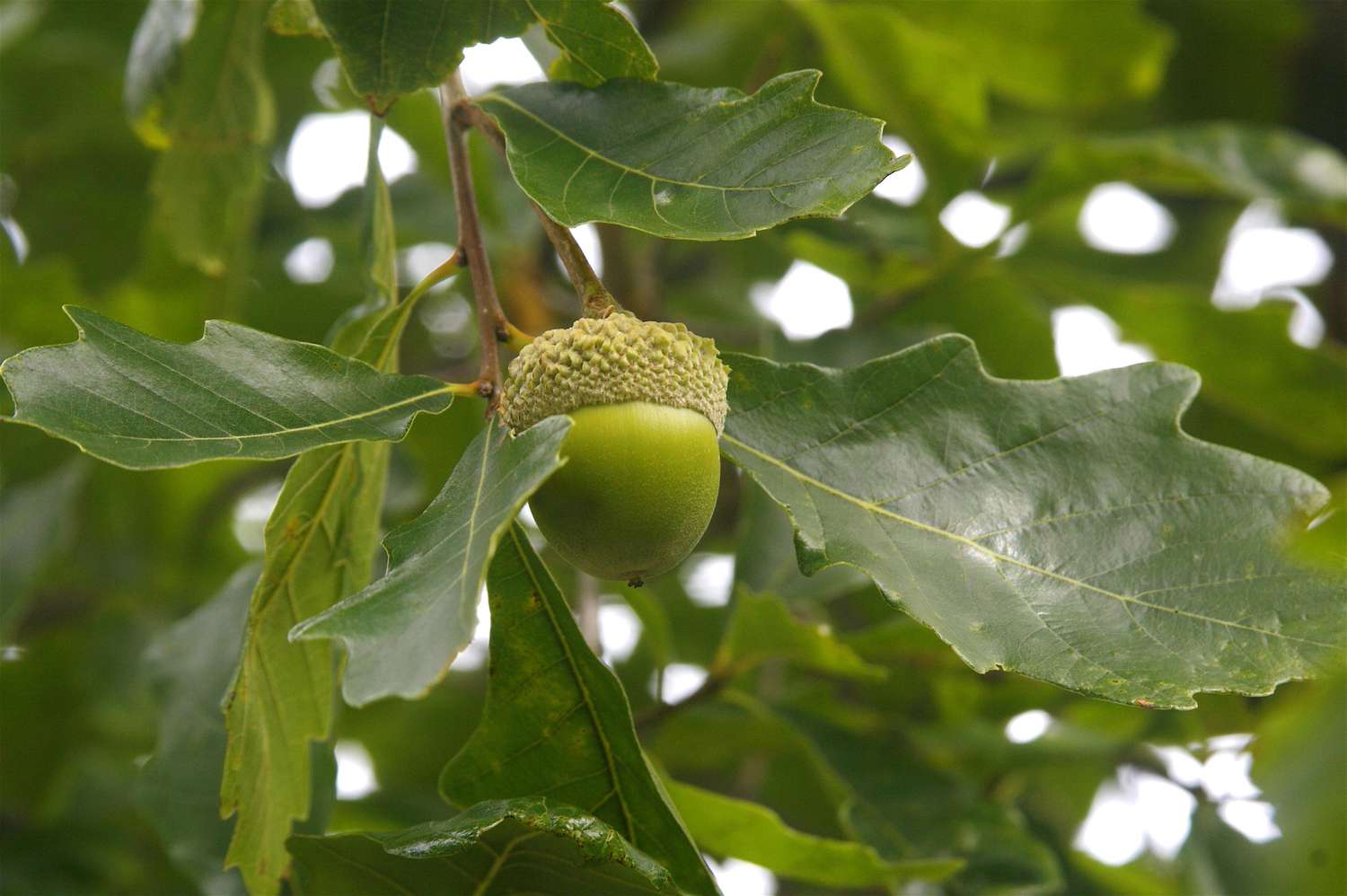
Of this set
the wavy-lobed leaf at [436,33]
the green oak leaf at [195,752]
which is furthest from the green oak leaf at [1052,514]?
the green oak leaf at [195,752]

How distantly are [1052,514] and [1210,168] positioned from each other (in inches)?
48.3

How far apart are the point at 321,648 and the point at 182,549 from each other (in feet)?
5.22

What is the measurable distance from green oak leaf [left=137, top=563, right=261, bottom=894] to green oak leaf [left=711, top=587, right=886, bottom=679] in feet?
2.05

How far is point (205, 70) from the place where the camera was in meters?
1.73

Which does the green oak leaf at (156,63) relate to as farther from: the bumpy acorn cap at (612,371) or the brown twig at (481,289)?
the bumpy acorn cap at (612,371)

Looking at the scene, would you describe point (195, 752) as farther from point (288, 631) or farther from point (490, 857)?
point (490, 857)

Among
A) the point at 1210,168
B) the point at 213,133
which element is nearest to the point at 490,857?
the point at 213,133

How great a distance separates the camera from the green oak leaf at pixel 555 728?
118cm

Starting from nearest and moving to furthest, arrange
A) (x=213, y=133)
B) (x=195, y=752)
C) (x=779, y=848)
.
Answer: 1. (x=779, y=848)
2. (x=195, y=752)
3. (x=213, y=133)

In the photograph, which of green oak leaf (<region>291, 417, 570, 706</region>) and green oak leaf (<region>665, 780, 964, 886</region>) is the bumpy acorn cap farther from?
green oak leaf (<region>665, 780, 964, 886</region>)

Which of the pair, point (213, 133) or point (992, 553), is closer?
point (992, 553)

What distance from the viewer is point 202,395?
41.3 inches

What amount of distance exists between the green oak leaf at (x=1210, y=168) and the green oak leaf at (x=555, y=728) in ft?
4.56

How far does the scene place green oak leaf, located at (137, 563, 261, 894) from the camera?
160 centimetres
